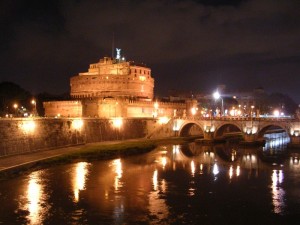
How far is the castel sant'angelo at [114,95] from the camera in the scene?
50.1 metres

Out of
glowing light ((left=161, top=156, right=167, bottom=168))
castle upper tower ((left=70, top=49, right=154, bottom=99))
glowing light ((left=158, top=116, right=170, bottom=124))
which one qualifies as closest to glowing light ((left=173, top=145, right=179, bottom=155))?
glowing light ((left=161, top=156, right=167, bottom=168))

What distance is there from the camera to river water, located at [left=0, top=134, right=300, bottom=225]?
1559cm

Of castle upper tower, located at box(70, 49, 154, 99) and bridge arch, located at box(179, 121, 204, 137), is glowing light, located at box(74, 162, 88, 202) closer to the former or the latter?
bridge arch, located at box(179, 121, 204, 137)

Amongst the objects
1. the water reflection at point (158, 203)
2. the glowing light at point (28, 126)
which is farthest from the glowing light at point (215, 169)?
the glowing light at point (28, 126)

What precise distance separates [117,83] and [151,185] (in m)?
37.4

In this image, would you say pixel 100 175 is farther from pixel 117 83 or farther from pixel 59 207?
pixel 117 83

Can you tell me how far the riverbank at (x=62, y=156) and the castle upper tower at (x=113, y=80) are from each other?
18991mm

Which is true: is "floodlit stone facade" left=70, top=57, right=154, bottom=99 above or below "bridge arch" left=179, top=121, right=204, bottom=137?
above

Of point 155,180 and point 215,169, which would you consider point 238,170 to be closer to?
point 215,169

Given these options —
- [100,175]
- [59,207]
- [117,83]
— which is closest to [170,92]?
[117,83]

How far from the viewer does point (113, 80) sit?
5709cm

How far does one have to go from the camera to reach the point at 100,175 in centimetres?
2369

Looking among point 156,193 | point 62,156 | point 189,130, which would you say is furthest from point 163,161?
point 189,130

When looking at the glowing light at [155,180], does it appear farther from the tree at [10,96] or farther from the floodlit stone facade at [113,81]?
the floodlit stone facade at [113,81]
